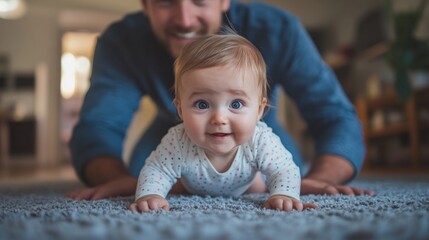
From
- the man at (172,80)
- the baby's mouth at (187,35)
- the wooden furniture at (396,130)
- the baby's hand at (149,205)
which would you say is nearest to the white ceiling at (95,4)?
the wooden furniture at (396,130)

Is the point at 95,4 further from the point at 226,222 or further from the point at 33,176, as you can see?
the point at 226,222

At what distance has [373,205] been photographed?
2.19 feet

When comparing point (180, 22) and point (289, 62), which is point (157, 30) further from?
point (289, 62)

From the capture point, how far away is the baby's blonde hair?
70 centimetres

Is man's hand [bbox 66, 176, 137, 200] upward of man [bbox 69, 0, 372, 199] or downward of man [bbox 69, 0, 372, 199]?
downward

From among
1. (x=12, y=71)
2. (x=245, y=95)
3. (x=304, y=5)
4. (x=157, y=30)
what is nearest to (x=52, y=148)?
(x=12, y=71)

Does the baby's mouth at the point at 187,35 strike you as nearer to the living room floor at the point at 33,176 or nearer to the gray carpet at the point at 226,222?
the gray carpet at the point at 226,222

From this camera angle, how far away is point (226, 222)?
50 centimetres

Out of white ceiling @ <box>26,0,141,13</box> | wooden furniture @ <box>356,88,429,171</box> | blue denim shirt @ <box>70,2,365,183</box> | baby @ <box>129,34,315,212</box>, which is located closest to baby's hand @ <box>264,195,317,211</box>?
baby @ <box>129,34,315,212</box>

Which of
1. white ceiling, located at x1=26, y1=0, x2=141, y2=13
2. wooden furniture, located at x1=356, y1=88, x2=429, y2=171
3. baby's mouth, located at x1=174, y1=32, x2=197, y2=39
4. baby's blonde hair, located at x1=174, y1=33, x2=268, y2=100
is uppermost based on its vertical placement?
white ceiling, located at x1=26, y1=0, x2=141, y2=13

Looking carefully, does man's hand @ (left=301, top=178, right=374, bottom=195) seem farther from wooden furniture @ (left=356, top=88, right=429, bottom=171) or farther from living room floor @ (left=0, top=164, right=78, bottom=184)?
wooden furniture @ (left=356, top=88, right=429, bottom=171)

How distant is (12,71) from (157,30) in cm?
587

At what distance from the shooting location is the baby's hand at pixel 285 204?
2.17ft

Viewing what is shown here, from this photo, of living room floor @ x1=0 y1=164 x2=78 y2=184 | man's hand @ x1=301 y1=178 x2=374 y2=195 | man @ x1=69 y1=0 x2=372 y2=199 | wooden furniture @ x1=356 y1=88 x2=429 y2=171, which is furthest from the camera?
wooden furniture @ x1=356 y1=88 x2=429 y2=171
